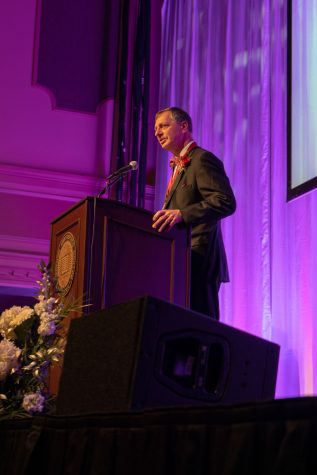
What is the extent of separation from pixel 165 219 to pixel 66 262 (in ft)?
1.32

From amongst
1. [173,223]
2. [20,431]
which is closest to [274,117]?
[173,223]

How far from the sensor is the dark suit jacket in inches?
109

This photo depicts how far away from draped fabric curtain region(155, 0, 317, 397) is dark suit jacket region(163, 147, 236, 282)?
643mm

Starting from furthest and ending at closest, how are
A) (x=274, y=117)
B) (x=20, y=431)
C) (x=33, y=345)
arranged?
(x=274, y=117) → (x=33, y=345) → (x=20, y=431)

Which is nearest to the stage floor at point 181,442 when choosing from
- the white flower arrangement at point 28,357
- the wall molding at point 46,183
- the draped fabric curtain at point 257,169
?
the white flower arrangement at point 28,357

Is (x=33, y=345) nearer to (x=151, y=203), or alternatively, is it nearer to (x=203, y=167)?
(x=203, y=167)

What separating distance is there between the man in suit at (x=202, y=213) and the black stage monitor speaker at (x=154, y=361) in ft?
3.67

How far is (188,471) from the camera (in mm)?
1037

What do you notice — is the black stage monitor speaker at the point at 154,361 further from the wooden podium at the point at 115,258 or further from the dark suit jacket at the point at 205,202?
the dark suit jacket at the point at 205,202

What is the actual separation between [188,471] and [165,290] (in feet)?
5.40

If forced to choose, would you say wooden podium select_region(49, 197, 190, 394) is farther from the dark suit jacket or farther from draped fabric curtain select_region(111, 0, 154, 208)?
draped fabric curtain select_region(111, 0, 154, 208)

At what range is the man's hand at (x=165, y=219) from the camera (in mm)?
2641

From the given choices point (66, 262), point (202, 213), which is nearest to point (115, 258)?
point (66, 262)

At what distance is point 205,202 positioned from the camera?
2789mm
